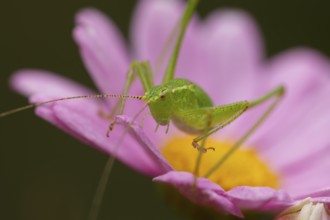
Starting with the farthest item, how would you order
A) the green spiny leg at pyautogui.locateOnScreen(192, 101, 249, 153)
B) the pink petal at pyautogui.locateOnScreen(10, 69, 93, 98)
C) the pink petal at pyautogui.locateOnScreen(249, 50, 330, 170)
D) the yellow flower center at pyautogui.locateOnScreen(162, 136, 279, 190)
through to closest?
the pink petal at pyautogui.locateOnScreen(249, 50, 330, 170)
the pink petal at pyautogui.locateOnScreen(10, 69, 93, 98)
the yellow flower center at pyautogui.locateOnScreen(162, 136, 279, 190)
the green spiny leg at pyautogui.locateOnScreen(192, 101, 249, 153)

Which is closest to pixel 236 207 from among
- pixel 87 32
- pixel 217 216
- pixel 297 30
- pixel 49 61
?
pixel 217 216

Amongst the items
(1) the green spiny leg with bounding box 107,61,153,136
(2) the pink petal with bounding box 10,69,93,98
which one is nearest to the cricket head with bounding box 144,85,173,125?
(1) the green spiny leg with bounding box 107,61,153,136

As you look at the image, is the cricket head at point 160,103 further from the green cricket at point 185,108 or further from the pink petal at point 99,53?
the pink petal at point 99,53

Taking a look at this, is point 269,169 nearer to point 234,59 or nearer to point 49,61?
point 234,59

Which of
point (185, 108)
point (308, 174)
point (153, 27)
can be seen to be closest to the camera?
point (185, 108)

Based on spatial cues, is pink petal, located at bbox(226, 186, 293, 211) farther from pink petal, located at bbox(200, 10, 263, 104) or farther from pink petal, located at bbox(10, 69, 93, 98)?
pink petal, located at bbox(200, 10, 263, 104)

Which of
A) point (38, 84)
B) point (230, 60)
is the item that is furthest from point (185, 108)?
point (230, 60)

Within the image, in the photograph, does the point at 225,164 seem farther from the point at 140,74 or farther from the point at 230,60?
the point at 230,60
